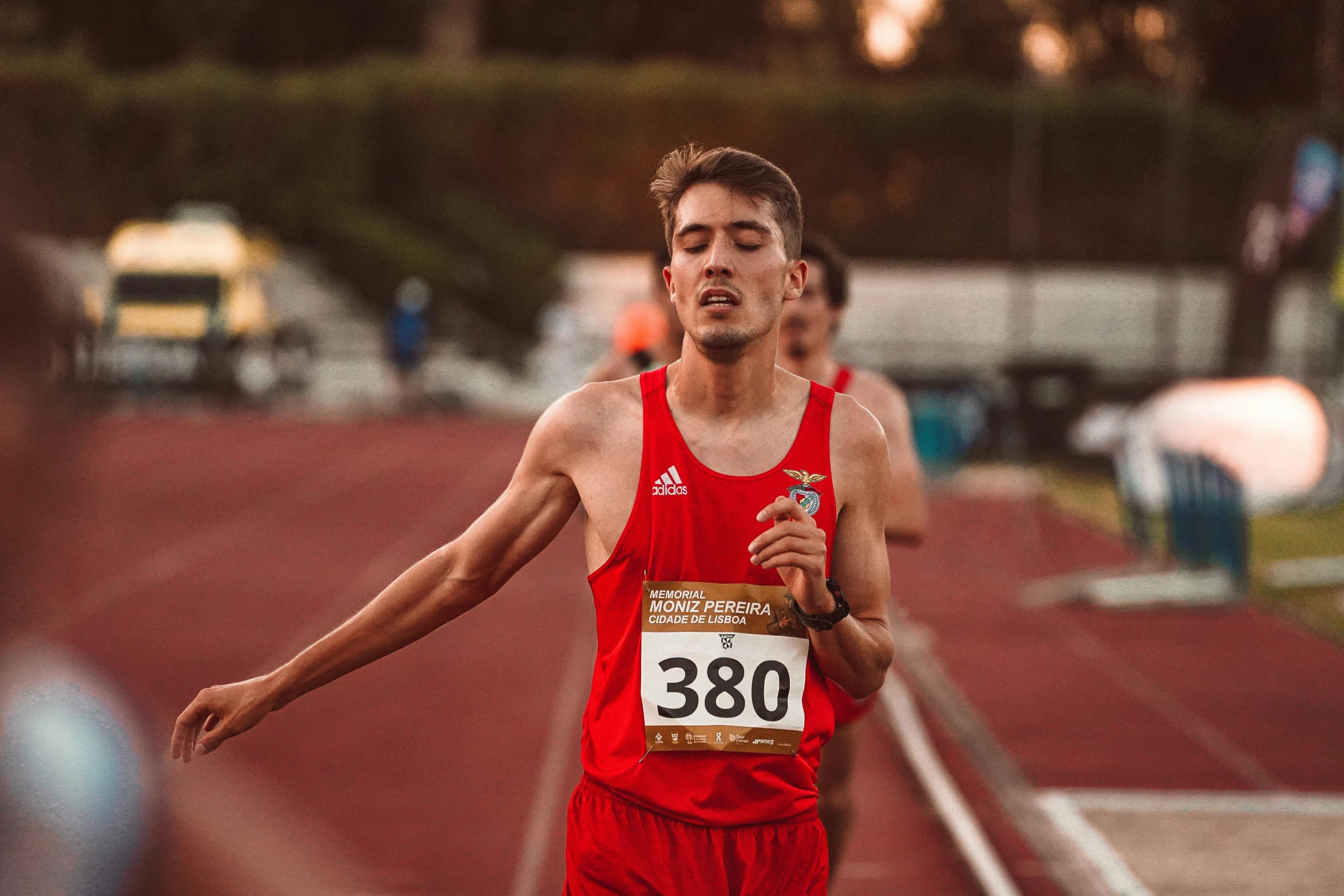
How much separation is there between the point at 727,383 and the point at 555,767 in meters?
5.06

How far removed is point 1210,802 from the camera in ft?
22.7

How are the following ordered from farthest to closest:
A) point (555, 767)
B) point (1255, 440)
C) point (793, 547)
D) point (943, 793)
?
point (1255, 440)
point (555, 767)
point (943, 793)
point (793, 547)

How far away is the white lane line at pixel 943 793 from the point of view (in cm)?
583

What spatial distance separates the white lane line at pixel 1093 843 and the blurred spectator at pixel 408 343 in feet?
80.6

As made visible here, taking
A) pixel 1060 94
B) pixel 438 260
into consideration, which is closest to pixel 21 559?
pixel 438 260

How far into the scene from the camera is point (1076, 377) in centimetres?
2509

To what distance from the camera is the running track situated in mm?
6453

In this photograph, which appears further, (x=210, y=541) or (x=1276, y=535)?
(x=1276, y=535)

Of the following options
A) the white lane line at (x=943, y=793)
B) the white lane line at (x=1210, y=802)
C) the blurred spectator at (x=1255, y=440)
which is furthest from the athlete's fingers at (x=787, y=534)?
the blurred spectator at (x=1255, y=440)

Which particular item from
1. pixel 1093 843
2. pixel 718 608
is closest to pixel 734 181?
pixel 718 608

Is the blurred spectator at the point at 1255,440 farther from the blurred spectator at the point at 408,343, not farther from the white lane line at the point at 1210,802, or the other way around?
the blurred spectator at the point at 408,343

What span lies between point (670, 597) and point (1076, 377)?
23175 mm

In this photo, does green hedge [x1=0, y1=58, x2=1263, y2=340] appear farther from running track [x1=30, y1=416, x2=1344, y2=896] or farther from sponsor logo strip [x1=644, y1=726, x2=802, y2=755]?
sponsor logo strip [x1=644, y1=726, x2=802, y2=755]

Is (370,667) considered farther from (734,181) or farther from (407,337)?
(407,337)
